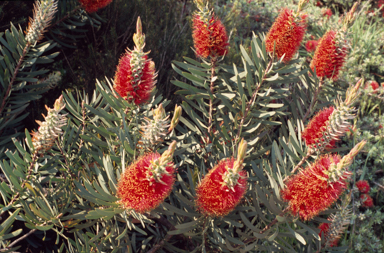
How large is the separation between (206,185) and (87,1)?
145 cm

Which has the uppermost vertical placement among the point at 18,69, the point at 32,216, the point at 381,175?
the point at 18,69

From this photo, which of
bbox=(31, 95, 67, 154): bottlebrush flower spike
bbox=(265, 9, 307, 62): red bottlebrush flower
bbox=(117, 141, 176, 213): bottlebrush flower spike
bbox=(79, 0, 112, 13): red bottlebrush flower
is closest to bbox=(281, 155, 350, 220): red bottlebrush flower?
bbox=(117, 141, 176, 213): bottlebrush flower spike

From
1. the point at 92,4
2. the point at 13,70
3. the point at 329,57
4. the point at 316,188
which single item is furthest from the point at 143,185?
the point at 92,4

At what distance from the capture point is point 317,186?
0.95 metres

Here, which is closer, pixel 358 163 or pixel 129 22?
pixel 129 22

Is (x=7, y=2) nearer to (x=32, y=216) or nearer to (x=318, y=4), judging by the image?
(x=32, y=216)

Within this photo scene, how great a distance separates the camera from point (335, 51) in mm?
1395

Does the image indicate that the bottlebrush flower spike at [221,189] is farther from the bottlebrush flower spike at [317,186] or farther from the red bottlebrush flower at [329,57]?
the red bottlebrush flower at [329,57]

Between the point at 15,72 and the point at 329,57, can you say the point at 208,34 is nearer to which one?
the point at 329,57

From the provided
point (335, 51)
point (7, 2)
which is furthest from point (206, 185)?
point (7, 2)

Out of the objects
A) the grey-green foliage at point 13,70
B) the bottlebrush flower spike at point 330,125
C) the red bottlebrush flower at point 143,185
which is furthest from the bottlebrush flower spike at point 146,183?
the grey-green foliage at point 13,70

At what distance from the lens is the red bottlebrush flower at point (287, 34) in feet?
4.19

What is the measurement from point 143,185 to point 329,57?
994 millimetres

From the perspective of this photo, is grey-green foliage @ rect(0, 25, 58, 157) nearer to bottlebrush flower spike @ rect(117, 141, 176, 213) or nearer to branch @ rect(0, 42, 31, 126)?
branch @ rect(0, 42, 31, 126)
